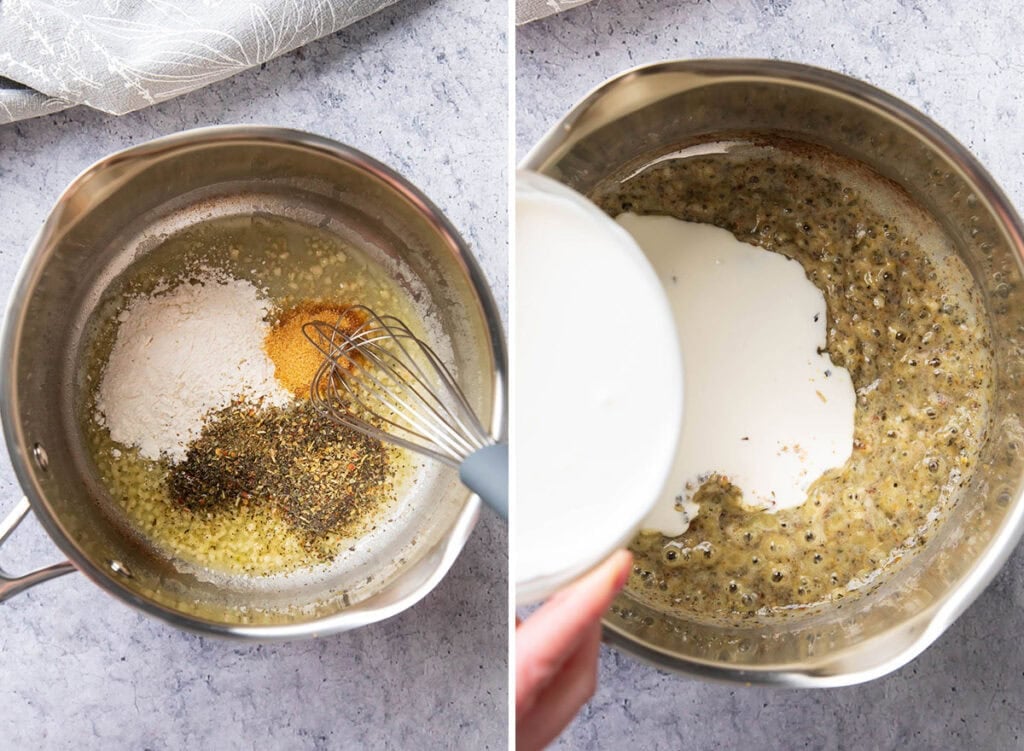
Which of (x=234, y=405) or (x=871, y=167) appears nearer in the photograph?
(x=871, y=167)

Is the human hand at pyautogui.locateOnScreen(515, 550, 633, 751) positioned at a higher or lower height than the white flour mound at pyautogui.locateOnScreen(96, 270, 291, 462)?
higher

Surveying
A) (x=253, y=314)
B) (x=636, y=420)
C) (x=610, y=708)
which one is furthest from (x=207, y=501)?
(x=636, y=420)

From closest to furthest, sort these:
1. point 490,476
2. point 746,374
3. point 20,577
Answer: point 746,374
point 490,476
point 20,577

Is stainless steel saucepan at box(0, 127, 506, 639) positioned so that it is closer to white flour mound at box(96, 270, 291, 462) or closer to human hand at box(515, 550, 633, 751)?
white flour mound at box(96, 270, 291, 462)

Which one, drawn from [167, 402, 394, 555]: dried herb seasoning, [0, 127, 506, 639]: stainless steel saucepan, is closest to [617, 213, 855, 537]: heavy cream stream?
[0, 127, 506, 639]: stainless steel saucepan

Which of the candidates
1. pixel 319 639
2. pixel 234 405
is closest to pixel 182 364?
pixel 234 405

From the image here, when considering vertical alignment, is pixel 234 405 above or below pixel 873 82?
below

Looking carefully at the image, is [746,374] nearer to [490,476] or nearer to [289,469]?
[490,476]

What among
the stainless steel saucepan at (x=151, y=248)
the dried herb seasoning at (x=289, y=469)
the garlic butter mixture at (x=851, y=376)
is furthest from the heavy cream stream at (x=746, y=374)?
the dried herb seasoning at (x=289, y=469)
